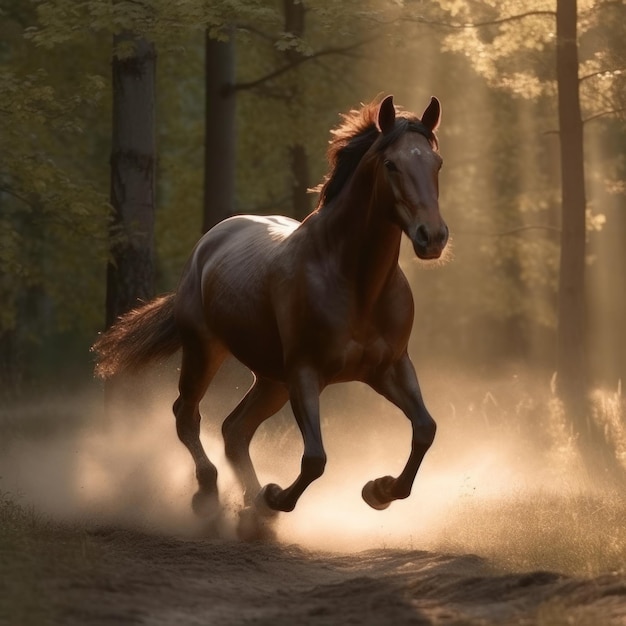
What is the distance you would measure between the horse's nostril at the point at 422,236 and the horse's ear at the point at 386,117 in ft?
3.22

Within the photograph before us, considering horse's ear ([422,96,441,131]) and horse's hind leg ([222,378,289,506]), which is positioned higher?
horse's ear ([422,96,441,131])

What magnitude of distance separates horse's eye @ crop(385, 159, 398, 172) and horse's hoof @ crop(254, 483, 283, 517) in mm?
2348

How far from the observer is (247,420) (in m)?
11.1

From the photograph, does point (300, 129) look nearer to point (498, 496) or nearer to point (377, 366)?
point (498, 496)

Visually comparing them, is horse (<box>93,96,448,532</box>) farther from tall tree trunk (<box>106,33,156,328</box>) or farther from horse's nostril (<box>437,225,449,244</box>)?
tall tree trunk (<box>106,33,156,328</box>)

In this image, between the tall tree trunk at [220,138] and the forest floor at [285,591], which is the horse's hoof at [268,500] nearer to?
the forest floor at [285,591]

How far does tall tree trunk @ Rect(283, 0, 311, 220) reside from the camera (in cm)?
2075

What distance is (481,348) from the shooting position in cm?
3675

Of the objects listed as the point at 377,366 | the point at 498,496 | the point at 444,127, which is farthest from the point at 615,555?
the point at 444,127

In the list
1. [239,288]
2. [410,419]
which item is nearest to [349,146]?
[239,288]

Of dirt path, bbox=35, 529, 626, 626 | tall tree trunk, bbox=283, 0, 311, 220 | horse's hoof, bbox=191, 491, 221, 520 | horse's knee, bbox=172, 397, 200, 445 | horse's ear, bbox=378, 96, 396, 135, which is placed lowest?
dirt path, bbox=35, 529, 626, 626

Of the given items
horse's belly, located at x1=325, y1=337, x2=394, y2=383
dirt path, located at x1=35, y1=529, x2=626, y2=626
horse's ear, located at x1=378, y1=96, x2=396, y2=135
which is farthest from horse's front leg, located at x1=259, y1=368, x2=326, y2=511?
horse's ear, located at x1=378, y1=96, x2=396, y2=135

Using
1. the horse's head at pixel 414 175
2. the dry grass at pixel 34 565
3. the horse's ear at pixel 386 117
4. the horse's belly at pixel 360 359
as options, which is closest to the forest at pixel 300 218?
the dry grass at pixel 34 565

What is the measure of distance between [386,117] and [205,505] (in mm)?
3683
